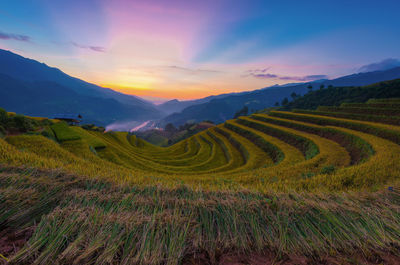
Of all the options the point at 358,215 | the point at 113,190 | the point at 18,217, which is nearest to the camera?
the point at 18,217

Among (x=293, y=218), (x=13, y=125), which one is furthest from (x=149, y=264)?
(x=13, y=125)

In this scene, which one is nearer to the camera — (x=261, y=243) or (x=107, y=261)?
(x=107, y=261)

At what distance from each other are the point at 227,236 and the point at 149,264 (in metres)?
0.84

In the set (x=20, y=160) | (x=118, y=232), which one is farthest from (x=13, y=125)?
(x=118, y=232)

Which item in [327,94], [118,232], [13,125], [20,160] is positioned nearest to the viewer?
[118,232]

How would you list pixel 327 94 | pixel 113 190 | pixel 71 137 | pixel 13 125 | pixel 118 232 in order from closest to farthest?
pixel 118 232
pixel 113 190
pixel 13 125
pixel 71 137
pixel 327 94

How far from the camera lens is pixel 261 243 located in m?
1.53

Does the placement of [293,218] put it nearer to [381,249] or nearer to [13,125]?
[381,249]

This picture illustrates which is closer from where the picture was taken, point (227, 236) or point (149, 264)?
point (149, 264)

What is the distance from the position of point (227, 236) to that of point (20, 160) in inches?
168

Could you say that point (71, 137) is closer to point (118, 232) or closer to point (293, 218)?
point (118, 232)

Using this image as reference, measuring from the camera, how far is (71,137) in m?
9.31

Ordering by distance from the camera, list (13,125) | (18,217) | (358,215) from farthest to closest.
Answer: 1. (13,125)
2. (358,215)
3. (18,217)

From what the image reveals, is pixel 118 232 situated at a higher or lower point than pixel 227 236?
higher
